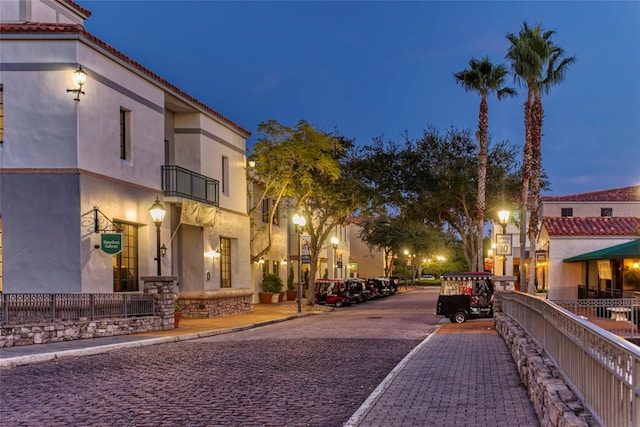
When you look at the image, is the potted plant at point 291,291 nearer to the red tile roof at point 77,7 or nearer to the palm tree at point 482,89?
the palm tree at point 482,89

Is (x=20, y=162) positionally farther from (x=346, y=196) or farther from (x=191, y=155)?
(x=346, y=196)

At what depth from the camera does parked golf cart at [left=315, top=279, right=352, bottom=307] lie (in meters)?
40.1

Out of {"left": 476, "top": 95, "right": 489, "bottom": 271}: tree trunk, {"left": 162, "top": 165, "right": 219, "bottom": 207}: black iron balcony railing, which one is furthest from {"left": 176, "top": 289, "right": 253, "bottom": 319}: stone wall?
{"left": 476, "top": 95, "right": 489, "bottom": 271}: tree trunk

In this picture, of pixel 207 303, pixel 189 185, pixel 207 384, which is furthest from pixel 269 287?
pixel 207 384

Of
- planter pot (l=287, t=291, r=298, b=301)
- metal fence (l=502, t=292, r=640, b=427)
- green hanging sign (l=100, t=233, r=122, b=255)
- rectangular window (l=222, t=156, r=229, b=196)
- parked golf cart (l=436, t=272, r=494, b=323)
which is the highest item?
rectangular window (l=222, t=156, r=229, b=196)

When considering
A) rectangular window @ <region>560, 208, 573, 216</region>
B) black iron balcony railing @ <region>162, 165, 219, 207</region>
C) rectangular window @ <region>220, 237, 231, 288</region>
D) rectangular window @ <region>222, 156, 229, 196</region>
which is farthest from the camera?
rectangular window @ <region>560, 208, 573, 216</region>

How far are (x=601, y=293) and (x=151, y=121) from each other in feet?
68.0

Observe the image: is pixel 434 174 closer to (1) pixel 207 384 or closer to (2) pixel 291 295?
(2) pixel 291 295

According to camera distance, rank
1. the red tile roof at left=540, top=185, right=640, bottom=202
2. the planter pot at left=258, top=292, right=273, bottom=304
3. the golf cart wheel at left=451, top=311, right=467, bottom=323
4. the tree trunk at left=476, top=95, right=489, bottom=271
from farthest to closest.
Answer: the red tile roof at left=540, top=185, right=640, bottom=202, the planter pot at left=258, top=292, right=273, bottom=304, the tree trunk at left=476, top=95, right=489, bottom=271, the golf cart wheel at left=451, top=311, right=467, bottom=323

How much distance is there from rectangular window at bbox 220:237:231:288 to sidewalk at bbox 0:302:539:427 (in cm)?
950

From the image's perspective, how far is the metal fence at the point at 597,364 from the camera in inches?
164

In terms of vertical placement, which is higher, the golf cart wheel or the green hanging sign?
the green hanging sign

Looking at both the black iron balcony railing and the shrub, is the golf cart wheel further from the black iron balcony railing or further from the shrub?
the shrub

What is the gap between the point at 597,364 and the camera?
5309mm
